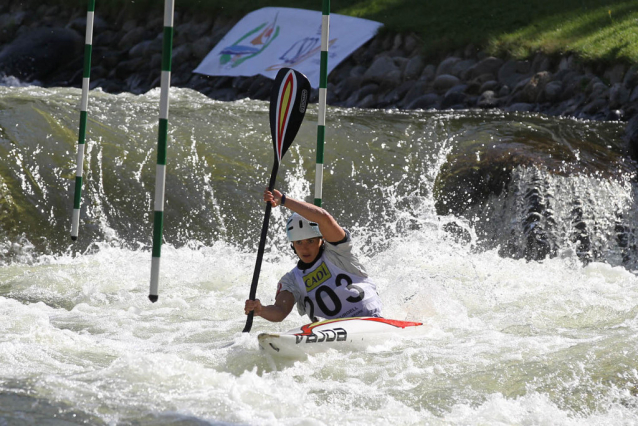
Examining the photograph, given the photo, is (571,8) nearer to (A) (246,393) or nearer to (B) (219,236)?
(B) (219,236)

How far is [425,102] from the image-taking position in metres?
11.3

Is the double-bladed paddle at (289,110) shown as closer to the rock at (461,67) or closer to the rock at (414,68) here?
the rock at (461,67)

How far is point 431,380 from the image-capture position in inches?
152

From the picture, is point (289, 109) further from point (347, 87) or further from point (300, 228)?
point (347, 87)

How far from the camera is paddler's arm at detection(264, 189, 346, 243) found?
4.09m

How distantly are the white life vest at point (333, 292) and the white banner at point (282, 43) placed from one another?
7.72 m

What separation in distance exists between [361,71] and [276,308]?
853 centimetres

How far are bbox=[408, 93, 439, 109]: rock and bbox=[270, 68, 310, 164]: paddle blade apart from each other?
6.77 meters

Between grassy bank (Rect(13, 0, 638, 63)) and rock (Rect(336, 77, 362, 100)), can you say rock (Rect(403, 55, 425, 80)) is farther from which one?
rock (Rect(336, 77, 362, 100))

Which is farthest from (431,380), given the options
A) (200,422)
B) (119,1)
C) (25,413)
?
(119,1)

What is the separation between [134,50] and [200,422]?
42.3 ft

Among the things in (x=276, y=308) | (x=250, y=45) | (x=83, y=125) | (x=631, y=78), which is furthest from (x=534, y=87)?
(x=276, y=308)

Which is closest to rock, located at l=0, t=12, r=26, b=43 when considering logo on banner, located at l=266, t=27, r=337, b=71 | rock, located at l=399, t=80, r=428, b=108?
logo on banner, located at l=266, t=27, r=337, b=71

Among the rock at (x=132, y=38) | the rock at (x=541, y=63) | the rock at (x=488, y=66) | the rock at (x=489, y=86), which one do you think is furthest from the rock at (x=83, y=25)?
the rock at (x=541, y=63)
